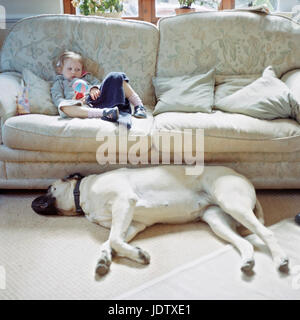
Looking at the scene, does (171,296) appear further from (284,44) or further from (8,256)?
(284,44)

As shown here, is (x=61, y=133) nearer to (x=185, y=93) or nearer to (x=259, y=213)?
(x=185, y=93)

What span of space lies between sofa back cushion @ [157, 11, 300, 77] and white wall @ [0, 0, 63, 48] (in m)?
1.24

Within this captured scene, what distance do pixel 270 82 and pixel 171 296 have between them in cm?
158

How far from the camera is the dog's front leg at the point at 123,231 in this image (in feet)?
5.17

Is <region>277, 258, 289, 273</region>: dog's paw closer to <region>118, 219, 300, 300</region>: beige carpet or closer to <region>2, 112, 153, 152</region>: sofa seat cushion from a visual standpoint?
<region>118, 219, 300, 300</region>: beige carpet

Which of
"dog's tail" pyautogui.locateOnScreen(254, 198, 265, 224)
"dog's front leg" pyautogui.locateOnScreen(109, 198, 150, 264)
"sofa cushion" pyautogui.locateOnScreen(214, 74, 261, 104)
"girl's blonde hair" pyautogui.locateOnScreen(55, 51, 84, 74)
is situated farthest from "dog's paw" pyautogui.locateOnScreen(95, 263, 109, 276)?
"girl's blonde hair" pyautogui.locateOnScreen(55, 51, 84, 74)

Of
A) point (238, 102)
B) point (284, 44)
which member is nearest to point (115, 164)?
point (238, 102)

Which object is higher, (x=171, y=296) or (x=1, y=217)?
(x=171, y=296)

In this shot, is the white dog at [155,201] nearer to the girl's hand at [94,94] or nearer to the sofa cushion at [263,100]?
the sofa cushion at [263,100]

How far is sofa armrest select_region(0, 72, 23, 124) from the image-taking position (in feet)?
7.25

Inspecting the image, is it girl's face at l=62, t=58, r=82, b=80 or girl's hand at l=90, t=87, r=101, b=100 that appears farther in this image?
girl's face at l=62, t=58, r=82, b=80

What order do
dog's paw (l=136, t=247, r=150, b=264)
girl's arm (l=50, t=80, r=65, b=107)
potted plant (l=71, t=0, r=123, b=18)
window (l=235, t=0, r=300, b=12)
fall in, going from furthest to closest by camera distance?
window (l=235, t=0, r=300, b=12) < potted plant (l=71, t=0, r=123, b=18) < girl's arm (l=50, t=80, r=65, b=107) < dog's paw (l=136, t=247, r=150, b=264)

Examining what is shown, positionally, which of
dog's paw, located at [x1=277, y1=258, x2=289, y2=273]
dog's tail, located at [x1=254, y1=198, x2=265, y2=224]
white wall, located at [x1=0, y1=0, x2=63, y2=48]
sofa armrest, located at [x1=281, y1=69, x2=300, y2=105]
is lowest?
dog's paw, located at [x1=277, y1=258, x2=289, y2=273]

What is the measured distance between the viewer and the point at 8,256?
5.49ft
